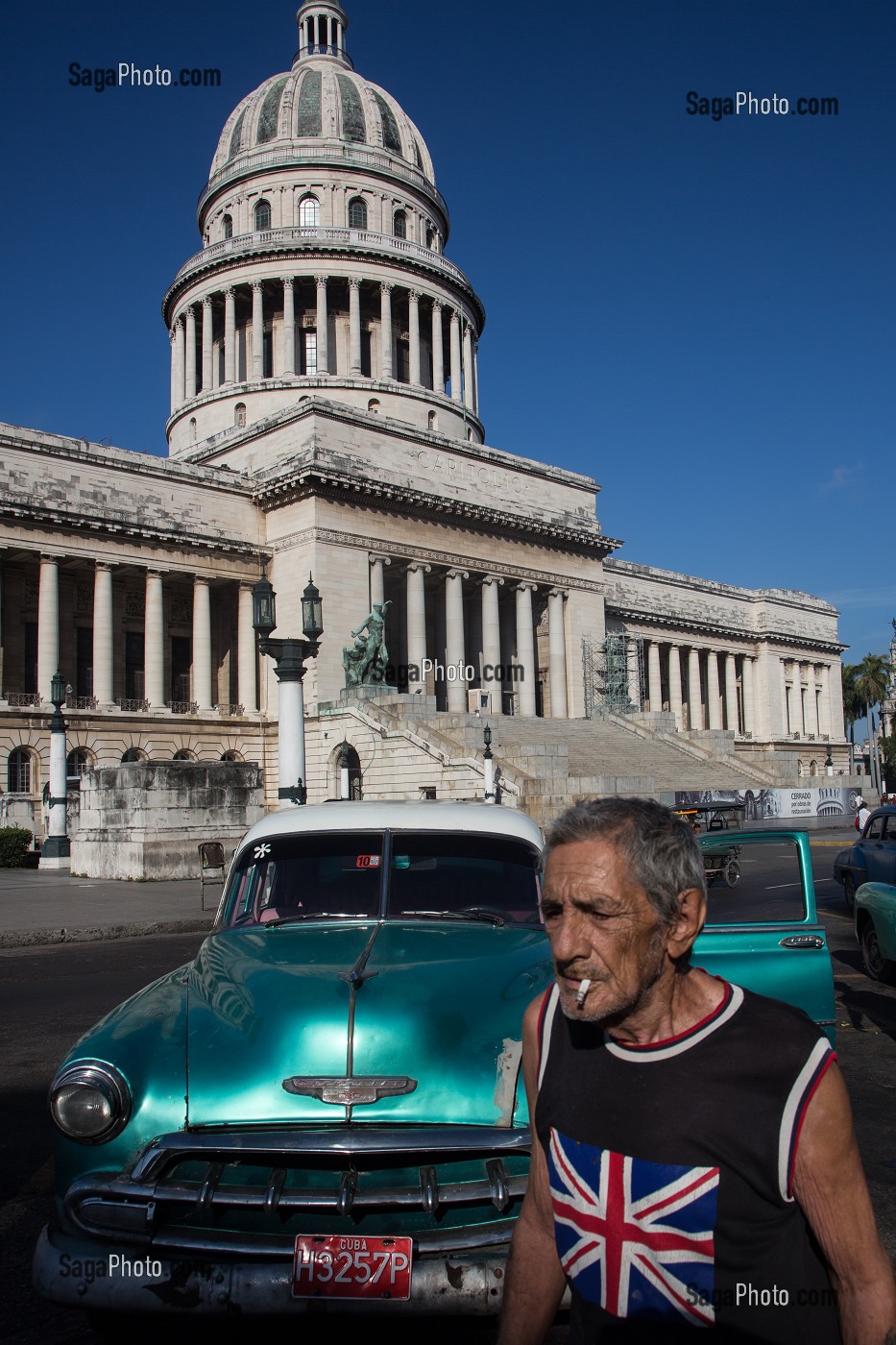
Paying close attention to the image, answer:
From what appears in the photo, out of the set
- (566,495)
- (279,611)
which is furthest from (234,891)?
(566,495)

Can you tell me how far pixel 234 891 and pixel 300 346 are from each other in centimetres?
5790

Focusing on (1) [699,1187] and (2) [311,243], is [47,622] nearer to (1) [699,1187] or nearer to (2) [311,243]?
(2) [311,243]

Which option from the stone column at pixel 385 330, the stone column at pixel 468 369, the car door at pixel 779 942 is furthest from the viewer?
the stone column at pixel 468 369

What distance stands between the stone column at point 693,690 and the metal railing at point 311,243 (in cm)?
2771

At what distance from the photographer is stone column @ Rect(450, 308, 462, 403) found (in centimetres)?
6212

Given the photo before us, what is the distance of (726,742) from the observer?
162 ft

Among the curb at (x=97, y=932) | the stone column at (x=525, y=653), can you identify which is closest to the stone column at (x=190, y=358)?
the stone column at (x=525, y=653)

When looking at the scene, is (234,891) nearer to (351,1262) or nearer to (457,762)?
(351,1262)

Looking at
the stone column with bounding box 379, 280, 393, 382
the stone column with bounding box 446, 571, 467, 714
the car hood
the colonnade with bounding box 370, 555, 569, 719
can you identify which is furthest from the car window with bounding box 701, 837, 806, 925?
the stone column with bounding box 379, 280, 393, 382

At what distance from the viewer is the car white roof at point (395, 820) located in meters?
5.63

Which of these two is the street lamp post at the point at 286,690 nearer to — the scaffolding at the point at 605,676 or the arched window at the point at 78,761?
the arched window at the point at 78,761

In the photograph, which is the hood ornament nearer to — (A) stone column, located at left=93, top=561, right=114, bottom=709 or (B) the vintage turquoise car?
(B) the vintage turquoise car

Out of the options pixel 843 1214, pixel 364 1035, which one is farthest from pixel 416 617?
pixel 843 1214

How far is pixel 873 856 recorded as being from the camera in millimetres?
13336
